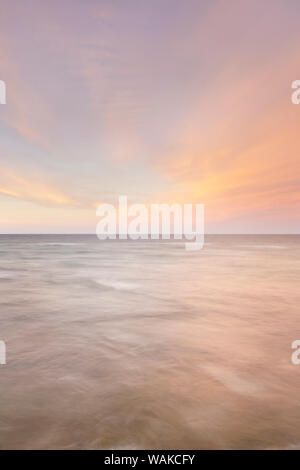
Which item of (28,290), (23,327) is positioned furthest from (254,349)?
(28,290)

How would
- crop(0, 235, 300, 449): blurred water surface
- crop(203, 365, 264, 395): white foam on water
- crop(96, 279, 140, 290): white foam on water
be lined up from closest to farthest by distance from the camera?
crop(0, 235, 300, 449): blurred water surface
crop(203, 365, 264, 395): white foam on water
crop(96, 279, 140, 290): white foam on water

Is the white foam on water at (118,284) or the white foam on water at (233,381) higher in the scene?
the white foam on water at (233,381)

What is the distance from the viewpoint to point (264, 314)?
8.32 m

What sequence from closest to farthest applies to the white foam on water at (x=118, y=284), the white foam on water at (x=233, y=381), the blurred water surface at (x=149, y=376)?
1. the blurred water surface at (x=149, y=376)
2. the white foam on water at (x=233, y=381)
3. the white foam on water at (x=118, y=284)

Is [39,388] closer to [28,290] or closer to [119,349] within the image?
[119,349]

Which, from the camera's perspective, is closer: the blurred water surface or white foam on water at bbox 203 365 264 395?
the blurred water surface

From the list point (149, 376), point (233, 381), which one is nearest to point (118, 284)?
point (149, 376)

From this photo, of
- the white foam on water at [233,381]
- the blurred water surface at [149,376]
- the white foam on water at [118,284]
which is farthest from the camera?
the white foam on water at [118,284]

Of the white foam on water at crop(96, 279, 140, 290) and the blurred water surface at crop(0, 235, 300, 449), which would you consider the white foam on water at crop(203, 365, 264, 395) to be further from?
the white foam on water at crop(96, 279, 140, 290)

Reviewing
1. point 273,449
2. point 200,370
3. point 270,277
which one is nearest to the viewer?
point 273,449

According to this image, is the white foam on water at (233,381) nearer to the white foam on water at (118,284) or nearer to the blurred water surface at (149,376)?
the blurred water surface at (149,376)

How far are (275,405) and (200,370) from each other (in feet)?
4.23

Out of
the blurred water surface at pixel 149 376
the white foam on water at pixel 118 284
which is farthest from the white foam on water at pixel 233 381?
the white foam on water at pixel 118 284

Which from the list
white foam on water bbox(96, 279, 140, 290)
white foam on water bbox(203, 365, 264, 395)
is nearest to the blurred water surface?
white foam on water bbox(203, 365, 264, 395)
